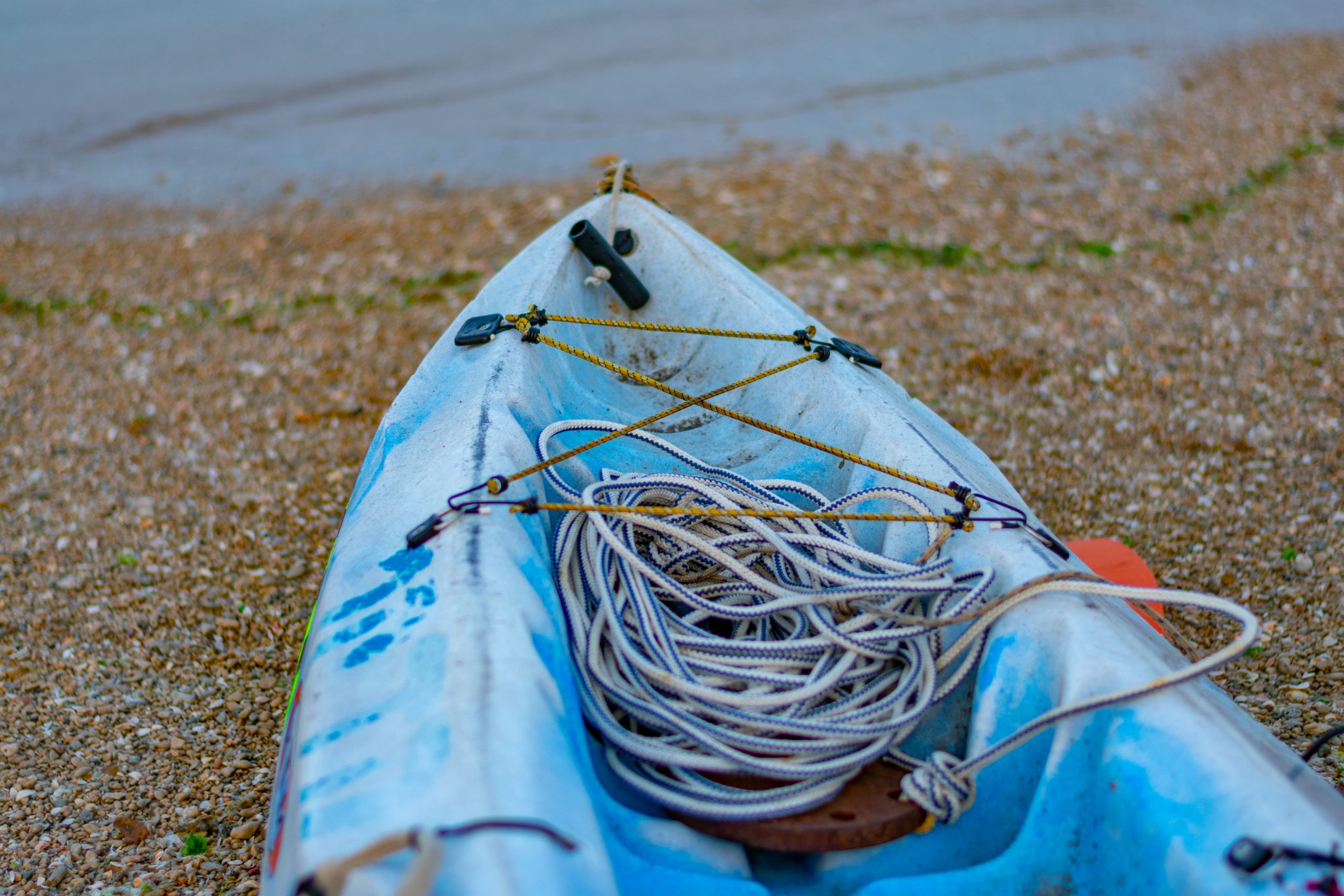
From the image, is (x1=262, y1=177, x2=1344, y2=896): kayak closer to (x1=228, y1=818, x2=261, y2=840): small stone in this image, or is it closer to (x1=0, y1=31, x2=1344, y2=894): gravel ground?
(x1=228, y1=818, x2=261, y2=840): small stone

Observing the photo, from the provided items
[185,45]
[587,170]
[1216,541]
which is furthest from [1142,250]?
[185,45]

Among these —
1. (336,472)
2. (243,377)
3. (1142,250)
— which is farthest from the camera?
(1142,250)

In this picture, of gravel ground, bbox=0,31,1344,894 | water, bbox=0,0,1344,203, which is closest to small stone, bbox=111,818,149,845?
gravel ground, bbox=0,31,1344,894

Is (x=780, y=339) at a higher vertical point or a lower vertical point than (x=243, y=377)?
higher

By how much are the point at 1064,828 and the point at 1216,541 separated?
239cm

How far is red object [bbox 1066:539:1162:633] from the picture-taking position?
10.3 ft

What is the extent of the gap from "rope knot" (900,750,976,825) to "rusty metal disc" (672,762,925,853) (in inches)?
2.0

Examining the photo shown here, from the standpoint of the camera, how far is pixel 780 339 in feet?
9.66

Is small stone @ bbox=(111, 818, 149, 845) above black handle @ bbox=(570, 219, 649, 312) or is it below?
below

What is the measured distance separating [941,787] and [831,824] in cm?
21

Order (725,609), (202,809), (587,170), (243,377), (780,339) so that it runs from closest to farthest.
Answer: (725,609) < (202,809) < (780,339) < (243,377) < (587,170)

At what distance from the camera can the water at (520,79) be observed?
7.45 meters

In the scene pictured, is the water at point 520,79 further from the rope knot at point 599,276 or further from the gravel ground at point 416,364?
the rope knot at point 599,276

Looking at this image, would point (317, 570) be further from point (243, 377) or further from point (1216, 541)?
point (1216, 541)
